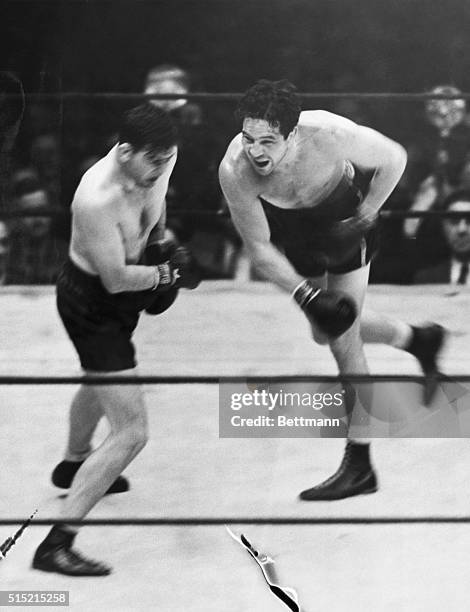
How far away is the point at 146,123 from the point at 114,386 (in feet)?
1.95

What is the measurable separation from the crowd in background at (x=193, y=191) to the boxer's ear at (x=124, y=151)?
0.08 feet

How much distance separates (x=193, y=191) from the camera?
77.5 inches

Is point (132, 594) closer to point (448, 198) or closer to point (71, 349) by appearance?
point (71, 349)

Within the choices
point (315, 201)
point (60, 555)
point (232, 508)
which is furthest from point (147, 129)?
point (60, 555)

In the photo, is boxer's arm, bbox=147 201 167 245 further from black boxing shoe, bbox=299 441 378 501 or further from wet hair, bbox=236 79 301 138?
black boxing shoe, bbox=299 441 378 501

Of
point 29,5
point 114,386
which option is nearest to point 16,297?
point 114,386

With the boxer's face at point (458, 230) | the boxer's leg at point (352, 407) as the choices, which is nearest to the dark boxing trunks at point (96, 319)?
the boxer's leg at point (352, 407)

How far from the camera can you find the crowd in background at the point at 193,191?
194 cm

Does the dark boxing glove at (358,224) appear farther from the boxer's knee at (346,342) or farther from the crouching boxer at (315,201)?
the boxer's knee at (346,342)

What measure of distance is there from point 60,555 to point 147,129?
0.99 meters

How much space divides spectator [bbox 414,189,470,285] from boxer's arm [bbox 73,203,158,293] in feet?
2.01

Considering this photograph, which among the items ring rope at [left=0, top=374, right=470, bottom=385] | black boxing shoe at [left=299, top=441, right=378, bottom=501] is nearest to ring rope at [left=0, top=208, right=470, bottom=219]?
ring rope at [left=0, top=374, right=470, bottom=385]

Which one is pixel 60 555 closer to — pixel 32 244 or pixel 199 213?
pixel 32 244

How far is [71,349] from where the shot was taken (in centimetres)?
202
